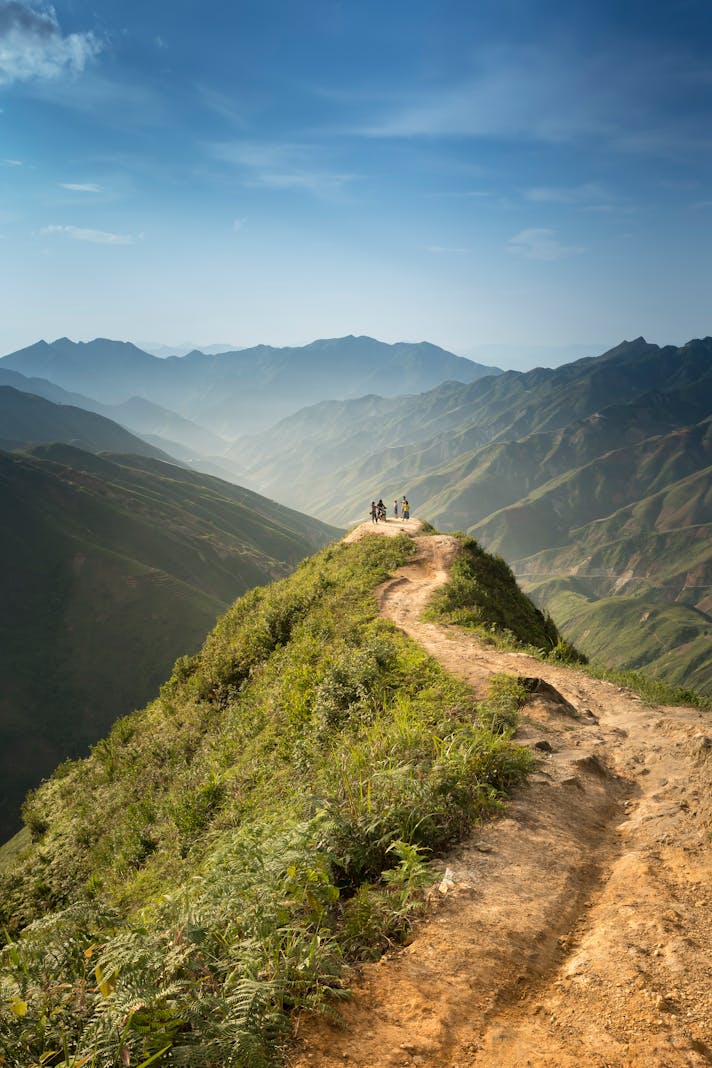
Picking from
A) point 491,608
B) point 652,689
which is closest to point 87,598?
point 491,608

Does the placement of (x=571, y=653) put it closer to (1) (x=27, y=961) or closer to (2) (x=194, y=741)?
(2) (x=194, y=741)

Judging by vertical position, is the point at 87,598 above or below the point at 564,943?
below

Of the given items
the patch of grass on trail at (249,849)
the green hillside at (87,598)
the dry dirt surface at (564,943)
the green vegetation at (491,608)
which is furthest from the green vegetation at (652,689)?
the green hillside at (87,598)

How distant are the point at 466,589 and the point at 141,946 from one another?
717 inches

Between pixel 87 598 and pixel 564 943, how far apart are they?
399 ft

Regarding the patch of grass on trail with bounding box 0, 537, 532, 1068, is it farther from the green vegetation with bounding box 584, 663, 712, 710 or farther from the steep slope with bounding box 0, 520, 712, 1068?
the green vegetation with bounding box 584, 663, 712, 710

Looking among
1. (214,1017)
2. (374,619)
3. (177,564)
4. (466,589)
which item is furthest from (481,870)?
(177,564)

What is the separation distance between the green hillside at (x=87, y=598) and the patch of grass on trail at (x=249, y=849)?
67800 mm

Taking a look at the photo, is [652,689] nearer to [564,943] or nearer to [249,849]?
[564,943]

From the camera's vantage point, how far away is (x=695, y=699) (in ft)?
46.0

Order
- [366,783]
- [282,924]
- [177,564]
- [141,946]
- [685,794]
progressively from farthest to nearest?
[177,564] < [685,794] < [366,783] < [282,924] < [141,946]

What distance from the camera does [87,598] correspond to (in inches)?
4478

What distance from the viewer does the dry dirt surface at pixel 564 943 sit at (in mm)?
4246

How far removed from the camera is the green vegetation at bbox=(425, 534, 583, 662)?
1877cm
